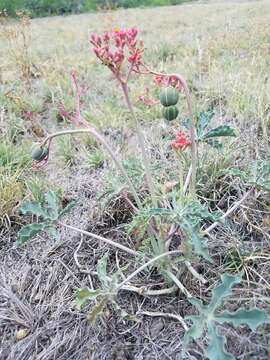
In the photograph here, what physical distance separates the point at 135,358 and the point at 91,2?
14.5m


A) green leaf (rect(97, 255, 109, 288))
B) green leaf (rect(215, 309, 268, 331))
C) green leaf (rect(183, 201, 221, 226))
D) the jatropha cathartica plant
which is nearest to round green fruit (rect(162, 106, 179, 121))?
the jatropha cathartica plant

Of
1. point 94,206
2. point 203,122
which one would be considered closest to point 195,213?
point 203,122

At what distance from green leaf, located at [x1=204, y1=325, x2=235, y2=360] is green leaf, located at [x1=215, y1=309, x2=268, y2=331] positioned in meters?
0.05

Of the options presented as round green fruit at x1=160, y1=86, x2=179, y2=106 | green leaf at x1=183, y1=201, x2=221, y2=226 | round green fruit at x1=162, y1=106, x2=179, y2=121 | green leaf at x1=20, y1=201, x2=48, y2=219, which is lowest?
green leaf at x1=20, y1=201, x2=48, y2=219

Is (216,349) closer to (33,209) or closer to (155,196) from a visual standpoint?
(155,196)

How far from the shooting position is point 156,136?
2.21 meters

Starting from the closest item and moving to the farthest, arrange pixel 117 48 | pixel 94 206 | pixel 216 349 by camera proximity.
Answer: pixel 216 349 → pixel 117 48 → pixel 94 206

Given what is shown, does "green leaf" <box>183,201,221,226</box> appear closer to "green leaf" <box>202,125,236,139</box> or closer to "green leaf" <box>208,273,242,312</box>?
"green leaf" <box>208,273,242,312</box>

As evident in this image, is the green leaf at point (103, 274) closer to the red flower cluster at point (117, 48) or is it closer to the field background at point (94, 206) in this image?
the field background at point (94, 206)

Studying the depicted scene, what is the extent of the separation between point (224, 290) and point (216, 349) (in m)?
0.15

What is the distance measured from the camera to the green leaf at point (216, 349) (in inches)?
36.2

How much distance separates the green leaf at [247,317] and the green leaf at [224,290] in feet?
0.11

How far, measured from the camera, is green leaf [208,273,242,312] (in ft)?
3.25

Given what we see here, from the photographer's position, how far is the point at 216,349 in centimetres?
93
